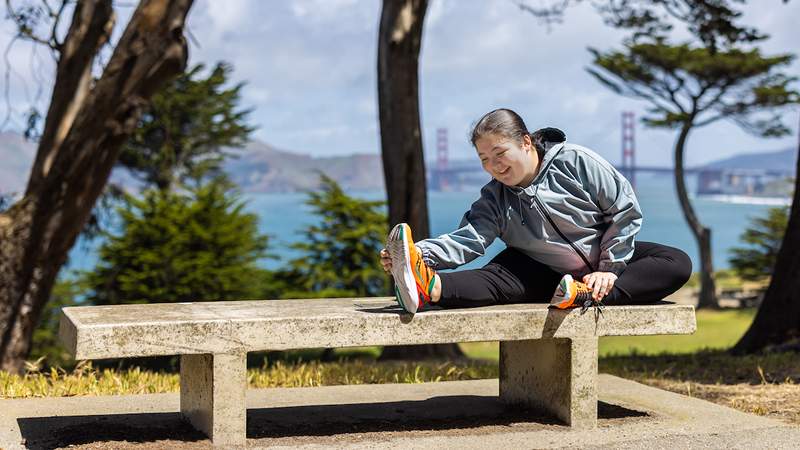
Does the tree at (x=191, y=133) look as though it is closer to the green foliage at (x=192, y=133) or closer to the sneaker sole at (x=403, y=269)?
the green foliage at (x=192, y=133)

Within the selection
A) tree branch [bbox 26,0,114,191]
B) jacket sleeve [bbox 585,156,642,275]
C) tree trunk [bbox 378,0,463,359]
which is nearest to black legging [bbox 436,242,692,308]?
jacket sleeve [bbox 585,156,642,275]

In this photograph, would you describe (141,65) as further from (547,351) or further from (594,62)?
(594,62)

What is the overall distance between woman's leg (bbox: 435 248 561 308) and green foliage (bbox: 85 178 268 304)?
449 inches

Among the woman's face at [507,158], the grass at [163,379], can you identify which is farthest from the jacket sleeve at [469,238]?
the grass at [163,379]

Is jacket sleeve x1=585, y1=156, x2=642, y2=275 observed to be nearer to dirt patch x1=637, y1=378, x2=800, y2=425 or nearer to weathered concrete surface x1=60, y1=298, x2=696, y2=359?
weathered concrete surface x1=60, y1=298, x2=696, y2=359

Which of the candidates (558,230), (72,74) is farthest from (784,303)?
(72,74)

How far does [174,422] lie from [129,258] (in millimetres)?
11480

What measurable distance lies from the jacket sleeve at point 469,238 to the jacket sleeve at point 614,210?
0.44m

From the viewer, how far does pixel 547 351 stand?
4.50 metres

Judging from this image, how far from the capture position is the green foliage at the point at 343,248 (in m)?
14.7

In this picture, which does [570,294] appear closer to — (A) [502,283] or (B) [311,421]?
(A) [502,283]

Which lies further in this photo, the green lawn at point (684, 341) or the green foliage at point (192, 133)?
the green foliage at point (192, 133)

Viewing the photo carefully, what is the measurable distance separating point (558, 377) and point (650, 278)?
0.58 meters

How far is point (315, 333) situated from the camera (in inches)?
152
